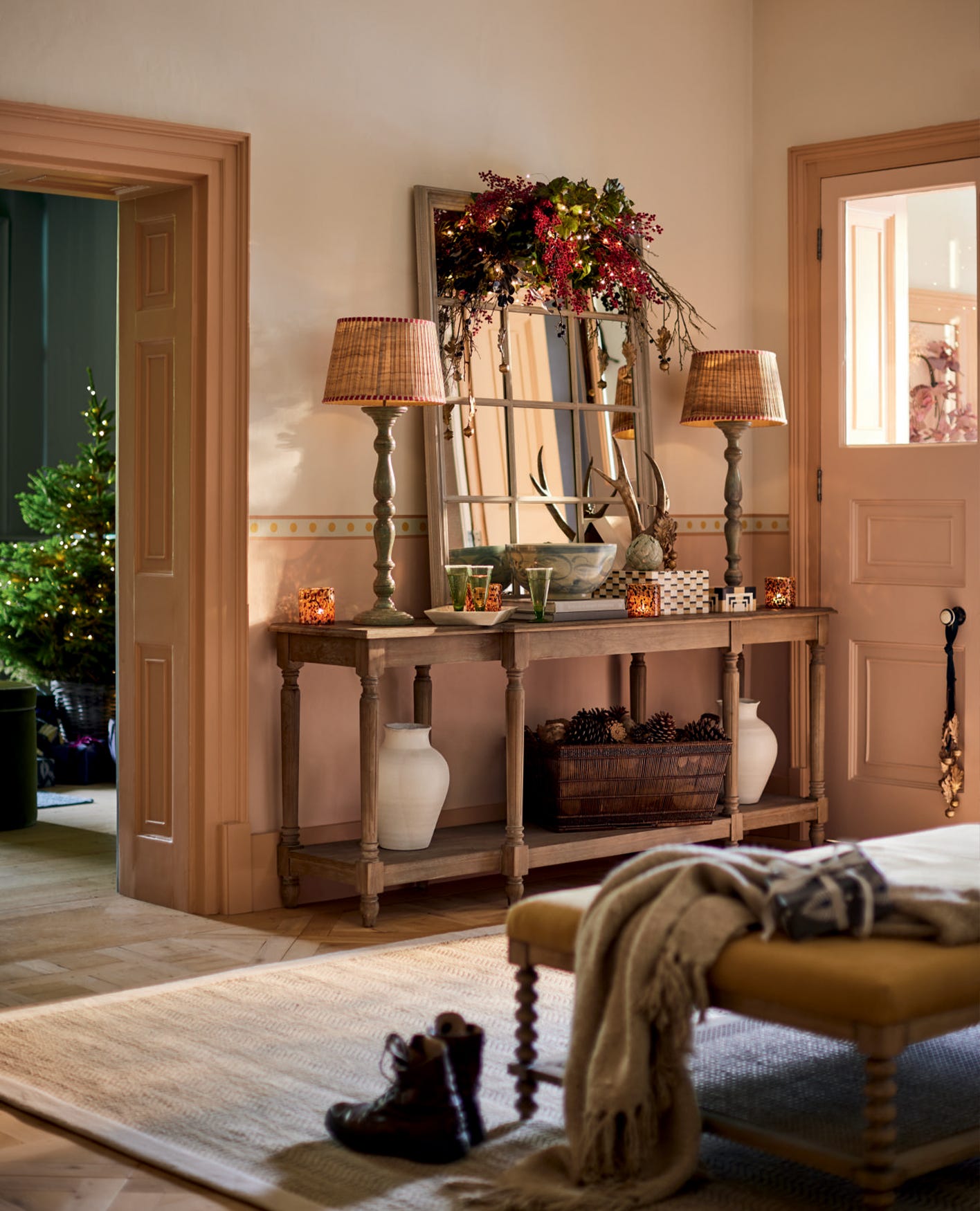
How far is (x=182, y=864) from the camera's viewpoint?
4.88 meters

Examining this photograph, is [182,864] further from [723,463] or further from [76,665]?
[76,665]

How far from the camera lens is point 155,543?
196 inches

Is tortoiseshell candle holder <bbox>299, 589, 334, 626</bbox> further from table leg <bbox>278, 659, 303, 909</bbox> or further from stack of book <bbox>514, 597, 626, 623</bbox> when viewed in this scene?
stack of book <bbox>514, 597, 626, 623</bbox>

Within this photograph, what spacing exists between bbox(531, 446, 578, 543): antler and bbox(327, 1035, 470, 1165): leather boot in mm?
2820

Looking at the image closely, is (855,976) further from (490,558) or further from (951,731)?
(951,731)

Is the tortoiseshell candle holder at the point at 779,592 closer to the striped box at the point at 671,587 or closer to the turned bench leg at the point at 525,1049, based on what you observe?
the striped box at the point at 671,587

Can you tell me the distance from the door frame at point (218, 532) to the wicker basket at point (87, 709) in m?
3.24

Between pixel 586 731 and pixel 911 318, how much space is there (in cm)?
198

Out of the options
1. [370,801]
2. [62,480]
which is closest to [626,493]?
[370,801]

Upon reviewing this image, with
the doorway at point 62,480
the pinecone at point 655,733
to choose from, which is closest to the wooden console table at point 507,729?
the pinecone at point 655,733

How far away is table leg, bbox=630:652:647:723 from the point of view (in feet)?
18.9

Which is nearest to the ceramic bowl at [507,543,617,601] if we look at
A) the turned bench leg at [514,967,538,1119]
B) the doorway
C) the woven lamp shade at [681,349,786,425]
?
the woven lamp shade at [681,349,786,425]

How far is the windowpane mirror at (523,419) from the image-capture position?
5.19 m

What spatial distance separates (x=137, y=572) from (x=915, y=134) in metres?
3.16
